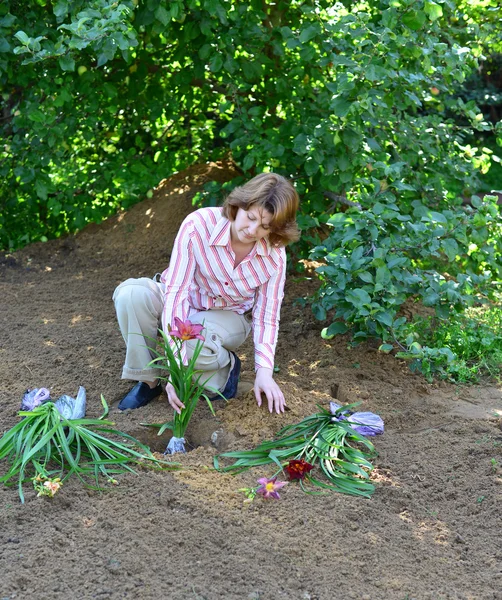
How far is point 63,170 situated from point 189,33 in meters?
1.62

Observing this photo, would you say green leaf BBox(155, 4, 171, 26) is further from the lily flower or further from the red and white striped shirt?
the lily flower

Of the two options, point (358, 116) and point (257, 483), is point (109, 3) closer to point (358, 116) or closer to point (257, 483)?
point (358, 116)

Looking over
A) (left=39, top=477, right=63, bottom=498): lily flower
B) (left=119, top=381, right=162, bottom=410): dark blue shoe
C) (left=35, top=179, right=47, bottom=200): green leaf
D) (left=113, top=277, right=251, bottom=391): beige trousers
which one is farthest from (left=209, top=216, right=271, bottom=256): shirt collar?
(left=35, top=179, right=47, bottom=200): green leaf

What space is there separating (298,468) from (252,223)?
3.24ft

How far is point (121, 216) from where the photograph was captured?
20.0ft

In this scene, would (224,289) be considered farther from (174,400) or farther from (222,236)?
(174,400)

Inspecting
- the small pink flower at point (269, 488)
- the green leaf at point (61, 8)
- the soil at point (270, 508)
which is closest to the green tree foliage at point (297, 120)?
the green leaf at point (61, 8)

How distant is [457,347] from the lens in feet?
14.4

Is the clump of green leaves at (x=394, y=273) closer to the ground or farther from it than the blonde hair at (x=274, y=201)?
closer to the ground

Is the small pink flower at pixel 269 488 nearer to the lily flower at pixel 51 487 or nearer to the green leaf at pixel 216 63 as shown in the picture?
the lily flower at pixel 51 487

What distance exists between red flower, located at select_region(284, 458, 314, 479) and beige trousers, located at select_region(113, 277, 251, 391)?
67cm

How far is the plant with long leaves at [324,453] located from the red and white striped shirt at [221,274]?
0.32m

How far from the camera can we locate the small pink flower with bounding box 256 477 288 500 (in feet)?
9.44

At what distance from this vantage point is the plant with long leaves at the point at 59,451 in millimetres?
2893
